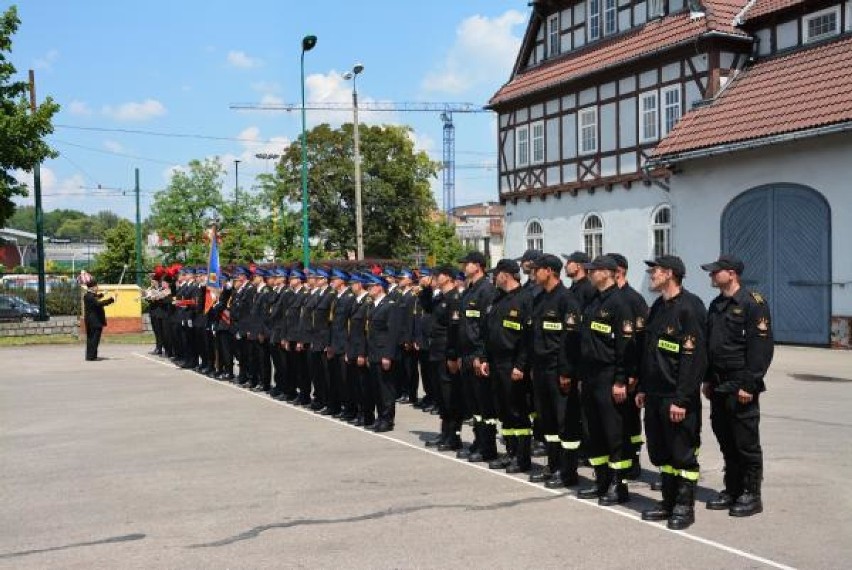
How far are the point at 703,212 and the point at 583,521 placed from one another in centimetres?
1909

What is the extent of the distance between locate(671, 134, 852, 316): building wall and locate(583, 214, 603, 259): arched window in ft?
13.1

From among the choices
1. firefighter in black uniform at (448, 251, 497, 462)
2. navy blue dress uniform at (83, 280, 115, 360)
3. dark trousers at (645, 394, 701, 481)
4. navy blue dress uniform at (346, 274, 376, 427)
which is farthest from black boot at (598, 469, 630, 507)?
navy blue dress uniform at (83, 280, 115, 360)

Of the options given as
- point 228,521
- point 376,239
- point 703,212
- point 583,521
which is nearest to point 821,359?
point 703,212

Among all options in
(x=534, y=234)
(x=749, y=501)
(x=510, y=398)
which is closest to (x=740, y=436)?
(x=749, y=501)

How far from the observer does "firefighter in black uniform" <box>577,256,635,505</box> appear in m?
7.27

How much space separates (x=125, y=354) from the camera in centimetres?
2314

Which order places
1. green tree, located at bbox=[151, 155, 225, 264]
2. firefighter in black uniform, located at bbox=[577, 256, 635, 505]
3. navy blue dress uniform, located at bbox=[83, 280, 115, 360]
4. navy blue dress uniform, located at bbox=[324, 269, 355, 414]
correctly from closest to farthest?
1. firefighter in black uniform, located at bbox=[577, 256, 635, 505]
2. navy blue dress uniform, located at bbox=[324, 269, 355, 414]
3. navy blue dress uniform, located at bbox=[83, 280, 115, 360]
4. green tree, located at bbox=[151, 155, 225, 264]

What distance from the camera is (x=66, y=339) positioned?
28.5 metres

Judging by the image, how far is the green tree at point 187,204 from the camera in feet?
154

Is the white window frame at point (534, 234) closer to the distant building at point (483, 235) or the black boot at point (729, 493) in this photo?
the black boot at point (729, 493)

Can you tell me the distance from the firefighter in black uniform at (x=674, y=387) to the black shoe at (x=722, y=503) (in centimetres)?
47

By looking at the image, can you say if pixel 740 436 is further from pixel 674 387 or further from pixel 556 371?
pixel 556 371

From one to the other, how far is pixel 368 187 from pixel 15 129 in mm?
34790

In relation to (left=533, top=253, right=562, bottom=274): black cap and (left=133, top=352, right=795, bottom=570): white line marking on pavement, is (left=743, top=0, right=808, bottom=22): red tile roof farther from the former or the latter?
(left=533, top=253, right=562, bottom=274): black cap
